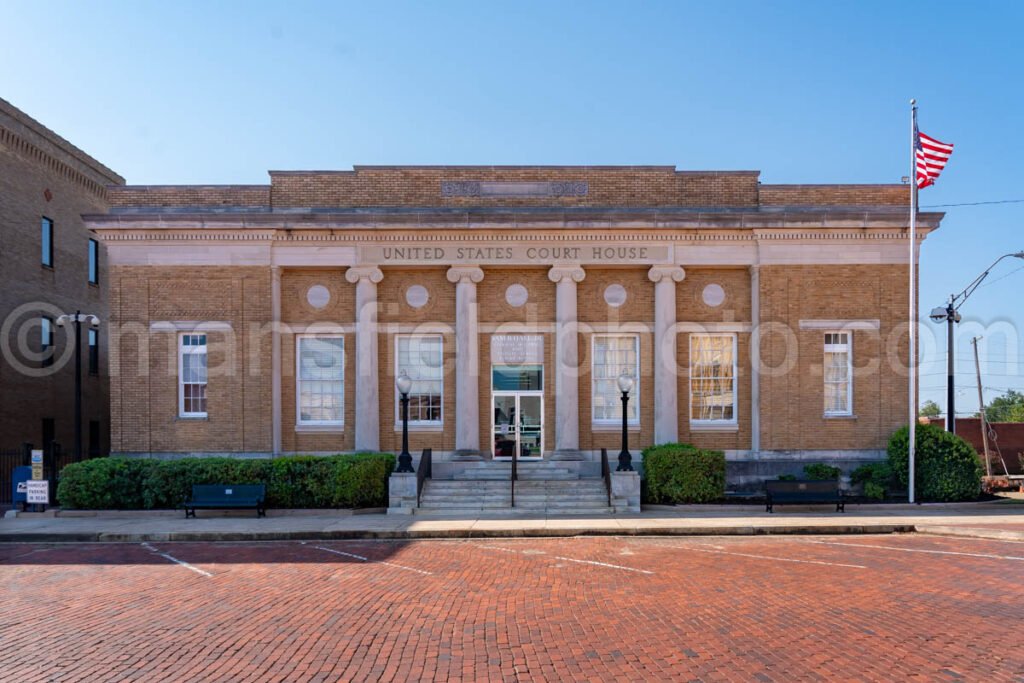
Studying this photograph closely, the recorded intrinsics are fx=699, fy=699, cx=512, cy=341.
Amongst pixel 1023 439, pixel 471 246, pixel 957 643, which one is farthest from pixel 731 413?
pixel 1023 439

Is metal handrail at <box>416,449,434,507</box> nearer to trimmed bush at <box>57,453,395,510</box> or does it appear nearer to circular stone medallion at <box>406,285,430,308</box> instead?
trimmed bush at <box>57,453,395,510</box>

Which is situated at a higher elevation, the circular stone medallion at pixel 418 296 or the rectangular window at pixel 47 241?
the rectangular window at pixel 47 241

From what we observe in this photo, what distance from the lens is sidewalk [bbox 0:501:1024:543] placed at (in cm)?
1527

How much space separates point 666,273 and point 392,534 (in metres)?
11.3

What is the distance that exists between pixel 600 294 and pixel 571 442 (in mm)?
4664

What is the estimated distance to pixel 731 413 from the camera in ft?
70.8

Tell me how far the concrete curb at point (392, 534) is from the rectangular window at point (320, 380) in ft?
21.9

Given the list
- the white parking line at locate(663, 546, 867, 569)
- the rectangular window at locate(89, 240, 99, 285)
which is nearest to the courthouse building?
the white parking line at locate(663, 546, 867, 569)

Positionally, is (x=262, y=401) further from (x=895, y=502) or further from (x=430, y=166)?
(x=895, y=502)

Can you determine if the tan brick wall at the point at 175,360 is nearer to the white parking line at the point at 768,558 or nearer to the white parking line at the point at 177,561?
the white parking line at the point at 177,561

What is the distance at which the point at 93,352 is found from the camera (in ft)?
99.1

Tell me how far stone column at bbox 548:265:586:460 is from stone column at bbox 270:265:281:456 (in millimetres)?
8365

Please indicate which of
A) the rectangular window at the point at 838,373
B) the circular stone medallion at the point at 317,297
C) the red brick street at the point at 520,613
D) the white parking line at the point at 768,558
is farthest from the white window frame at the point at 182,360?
the rectangular window at the point at 838,373

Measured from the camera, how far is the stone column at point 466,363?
20891 millimetres
